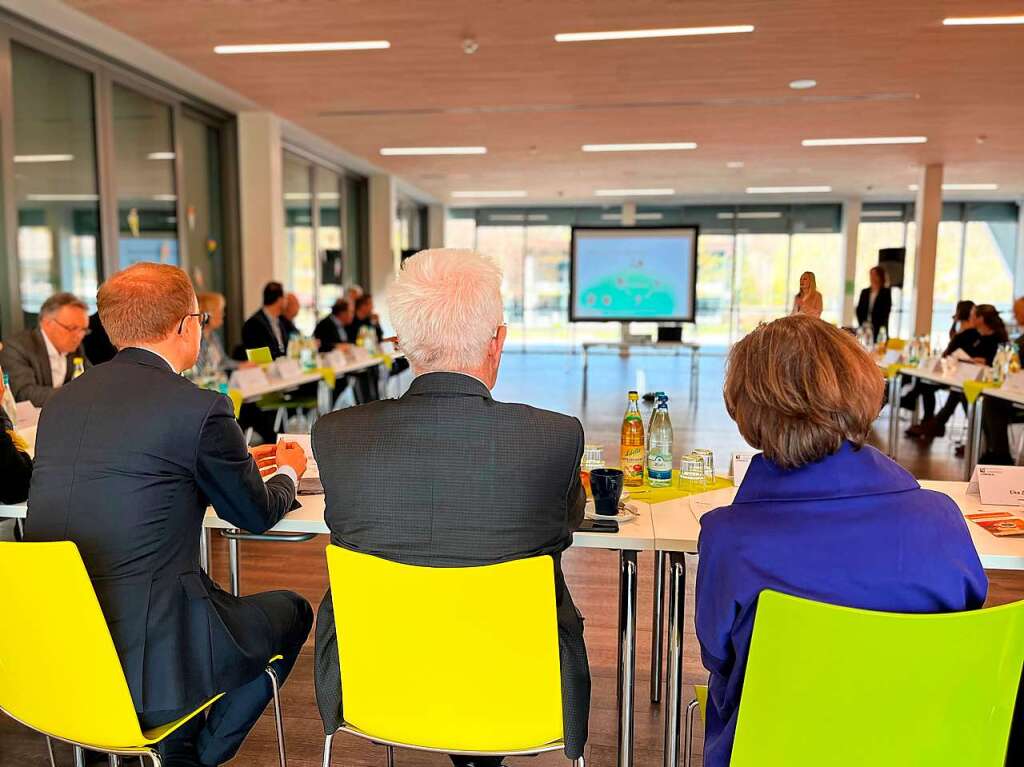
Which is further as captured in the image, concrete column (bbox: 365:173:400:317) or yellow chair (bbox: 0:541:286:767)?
concrete column (bbox: 365:173:400:317)

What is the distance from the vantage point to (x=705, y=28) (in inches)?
207

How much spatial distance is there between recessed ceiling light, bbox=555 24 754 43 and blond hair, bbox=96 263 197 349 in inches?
169

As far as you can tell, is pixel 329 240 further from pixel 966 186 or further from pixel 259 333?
pixel 966 186

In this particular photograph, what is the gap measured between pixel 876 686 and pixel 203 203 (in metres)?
7.96

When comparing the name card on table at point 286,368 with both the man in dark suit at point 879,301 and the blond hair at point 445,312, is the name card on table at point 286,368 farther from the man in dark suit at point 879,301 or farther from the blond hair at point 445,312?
the man in dark suit at point 879,301

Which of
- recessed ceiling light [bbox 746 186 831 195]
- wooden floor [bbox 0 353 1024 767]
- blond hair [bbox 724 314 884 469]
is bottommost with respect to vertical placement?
wooden floor [bbox 0 353 1024 767]

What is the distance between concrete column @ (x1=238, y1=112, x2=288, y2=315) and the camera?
8.00 m

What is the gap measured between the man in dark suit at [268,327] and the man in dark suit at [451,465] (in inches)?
199

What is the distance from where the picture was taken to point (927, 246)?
1080 centimetres

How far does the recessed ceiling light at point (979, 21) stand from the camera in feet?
16.6

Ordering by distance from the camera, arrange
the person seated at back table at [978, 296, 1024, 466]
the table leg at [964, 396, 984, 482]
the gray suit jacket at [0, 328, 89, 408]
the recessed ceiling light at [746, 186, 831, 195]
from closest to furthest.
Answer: the gray suit jacket at [0, 328, 89, 408] < the table leg at [964, 396, 984, 482] < the person seated at back table at [978, 296, 1024, 466] < the recessed ceiling light at [746, 186, 831, 195]

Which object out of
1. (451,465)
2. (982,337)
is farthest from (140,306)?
(982,337)

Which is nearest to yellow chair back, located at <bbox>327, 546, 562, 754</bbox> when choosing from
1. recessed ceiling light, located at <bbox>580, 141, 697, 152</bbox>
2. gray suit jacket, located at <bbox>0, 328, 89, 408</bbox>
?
gray suit jacket, located at <bbox>0, 328, 89, 408</bbox>

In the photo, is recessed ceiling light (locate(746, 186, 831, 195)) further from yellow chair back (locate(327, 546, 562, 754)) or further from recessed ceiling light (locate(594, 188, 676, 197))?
yellow chair back (locate(327, 546, 562, 754))
